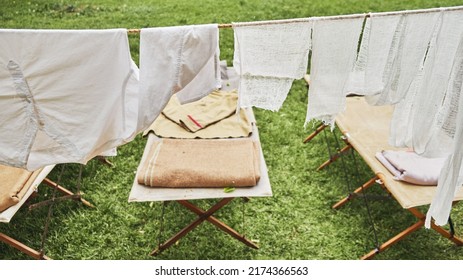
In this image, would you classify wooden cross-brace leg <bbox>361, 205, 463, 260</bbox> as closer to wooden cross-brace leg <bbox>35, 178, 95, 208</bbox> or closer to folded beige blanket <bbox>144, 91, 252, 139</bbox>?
folded beige blanket <bbox>144, 91, 252, 139</bbox>

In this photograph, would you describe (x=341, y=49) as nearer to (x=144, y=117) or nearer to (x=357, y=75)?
(x=357, y=75)

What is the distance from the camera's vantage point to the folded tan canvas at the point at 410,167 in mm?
3002

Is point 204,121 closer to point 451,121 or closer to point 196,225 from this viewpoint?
point 196,225

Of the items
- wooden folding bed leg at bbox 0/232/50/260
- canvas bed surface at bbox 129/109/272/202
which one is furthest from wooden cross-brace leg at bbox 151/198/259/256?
wooden folding bed leg at bbox 0/232/50/260

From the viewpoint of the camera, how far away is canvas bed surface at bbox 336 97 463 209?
2.89 m

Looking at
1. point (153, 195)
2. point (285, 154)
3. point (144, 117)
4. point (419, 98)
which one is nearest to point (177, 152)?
point (153, 195)

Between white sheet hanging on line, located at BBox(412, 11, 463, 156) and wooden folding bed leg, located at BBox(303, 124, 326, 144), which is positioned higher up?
white sheet hanging on line, located at BBox(412, 11, 463, 156)

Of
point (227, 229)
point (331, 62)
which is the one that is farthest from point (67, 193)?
point (331, 62)

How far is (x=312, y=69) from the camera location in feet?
7.48

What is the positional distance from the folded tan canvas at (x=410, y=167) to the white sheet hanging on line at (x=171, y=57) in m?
1.64

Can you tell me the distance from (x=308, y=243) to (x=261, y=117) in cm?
190

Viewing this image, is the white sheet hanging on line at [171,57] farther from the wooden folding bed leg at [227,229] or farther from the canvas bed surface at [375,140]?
the canvas bed surface at [375,140]

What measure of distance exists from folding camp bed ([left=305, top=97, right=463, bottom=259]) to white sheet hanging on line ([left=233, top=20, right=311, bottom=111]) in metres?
1.21

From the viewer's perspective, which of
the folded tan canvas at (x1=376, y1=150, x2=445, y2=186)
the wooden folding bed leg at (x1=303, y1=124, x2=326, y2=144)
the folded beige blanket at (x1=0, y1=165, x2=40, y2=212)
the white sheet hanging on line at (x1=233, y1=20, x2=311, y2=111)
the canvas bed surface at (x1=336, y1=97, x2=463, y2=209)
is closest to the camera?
the white sheet hanging on line at (x1=233, y1=20, x2=311, y2=111)
